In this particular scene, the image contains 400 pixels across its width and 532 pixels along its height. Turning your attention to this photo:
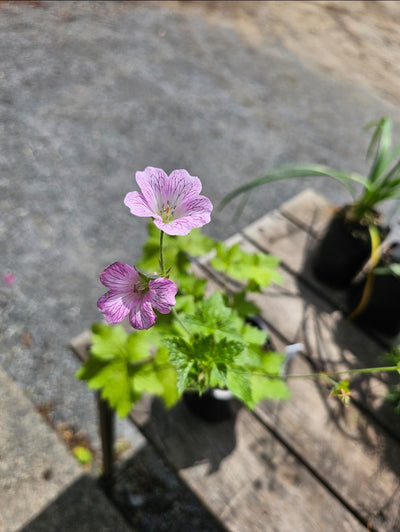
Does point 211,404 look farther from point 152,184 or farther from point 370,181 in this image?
point 370,181

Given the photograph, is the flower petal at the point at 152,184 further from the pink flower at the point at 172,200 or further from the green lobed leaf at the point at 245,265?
the green lobed leaf at the point at 245,265

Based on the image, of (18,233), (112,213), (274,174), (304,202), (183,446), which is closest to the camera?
(183,446)

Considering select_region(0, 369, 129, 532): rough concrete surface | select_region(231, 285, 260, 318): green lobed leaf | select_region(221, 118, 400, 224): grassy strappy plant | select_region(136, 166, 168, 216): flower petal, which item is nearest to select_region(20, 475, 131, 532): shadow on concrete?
select_region(0, 369, 129, 532): rough concrete surface

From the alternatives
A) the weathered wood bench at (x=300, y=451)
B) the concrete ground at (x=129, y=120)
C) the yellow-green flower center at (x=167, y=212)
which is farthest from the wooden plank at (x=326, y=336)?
the concrete ground at (x=129, y=120)

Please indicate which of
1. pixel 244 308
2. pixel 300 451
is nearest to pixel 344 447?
pixel 300 451

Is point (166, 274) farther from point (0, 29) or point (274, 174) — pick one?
point (0, 29)

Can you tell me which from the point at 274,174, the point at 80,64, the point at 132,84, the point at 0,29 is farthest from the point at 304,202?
the point at 80,64
